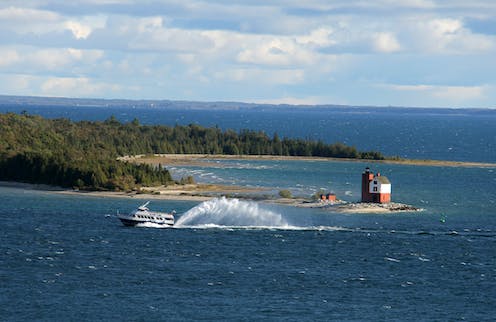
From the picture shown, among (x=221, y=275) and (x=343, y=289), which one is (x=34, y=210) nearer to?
(x=221, y=275)

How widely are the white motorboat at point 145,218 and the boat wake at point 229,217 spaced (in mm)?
1405

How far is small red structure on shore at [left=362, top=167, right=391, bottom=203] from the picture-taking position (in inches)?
4951

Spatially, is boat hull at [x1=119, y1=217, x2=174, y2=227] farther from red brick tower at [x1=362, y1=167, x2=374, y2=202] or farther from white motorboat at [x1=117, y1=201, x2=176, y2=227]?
red brick tower at [x1=362, y1=167, x2=374, y2=202]

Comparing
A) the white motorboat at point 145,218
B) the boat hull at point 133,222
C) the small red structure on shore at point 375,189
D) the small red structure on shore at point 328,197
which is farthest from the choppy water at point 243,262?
the small red structure on shore at point 328,197

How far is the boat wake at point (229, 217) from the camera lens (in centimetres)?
10704

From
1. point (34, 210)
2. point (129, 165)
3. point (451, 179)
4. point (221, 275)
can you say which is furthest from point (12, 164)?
point (221, 275)

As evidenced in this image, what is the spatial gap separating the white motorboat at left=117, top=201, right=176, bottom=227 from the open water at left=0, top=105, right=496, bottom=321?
3.79 feet

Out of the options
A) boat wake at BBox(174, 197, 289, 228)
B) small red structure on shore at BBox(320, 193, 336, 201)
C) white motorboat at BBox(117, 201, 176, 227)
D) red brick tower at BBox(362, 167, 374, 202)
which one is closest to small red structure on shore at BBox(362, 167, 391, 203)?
red brick tower at BBox(362, 167, 374, 202)

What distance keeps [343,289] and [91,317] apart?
726 inches

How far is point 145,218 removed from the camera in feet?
344

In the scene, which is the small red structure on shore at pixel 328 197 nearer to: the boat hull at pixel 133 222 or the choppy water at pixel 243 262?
the choppy water at pixel 243 262

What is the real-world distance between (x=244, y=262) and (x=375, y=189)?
44.2m

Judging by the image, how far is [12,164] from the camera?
148 m

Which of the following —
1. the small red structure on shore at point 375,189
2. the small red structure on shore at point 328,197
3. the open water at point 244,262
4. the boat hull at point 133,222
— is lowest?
the open water at point 244,262
